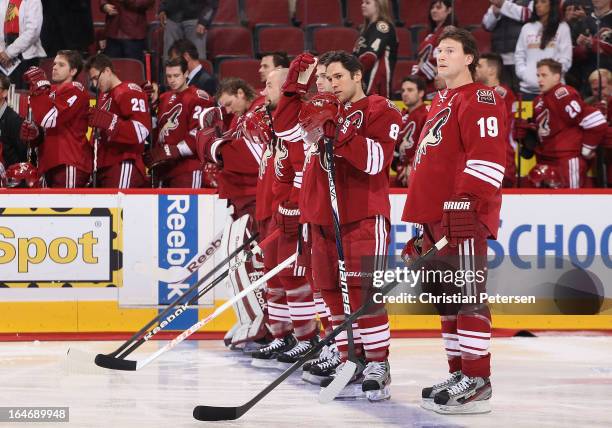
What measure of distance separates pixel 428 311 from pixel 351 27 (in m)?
3.69

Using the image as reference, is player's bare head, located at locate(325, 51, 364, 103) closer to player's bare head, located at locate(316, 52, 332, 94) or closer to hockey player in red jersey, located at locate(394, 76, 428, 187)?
player's bare head, located at locate(316, 52, 332, 94)

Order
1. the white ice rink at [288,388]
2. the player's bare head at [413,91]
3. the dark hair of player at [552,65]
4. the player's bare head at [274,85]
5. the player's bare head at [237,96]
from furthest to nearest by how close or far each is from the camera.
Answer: the player's bare head at [413,91]
the dark hair of player at [552,65]
the player's bare head at [237,96]
the player's bare head at [274,85]
the white ice rink at [288,388]

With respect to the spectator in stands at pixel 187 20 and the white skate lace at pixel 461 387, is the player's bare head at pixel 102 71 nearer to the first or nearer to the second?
the spectator in stands at pixel 187 20

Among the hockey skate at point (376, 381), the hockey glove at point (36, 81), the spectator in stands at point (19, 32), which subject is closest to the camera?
the hockey skate at point (376, 381)

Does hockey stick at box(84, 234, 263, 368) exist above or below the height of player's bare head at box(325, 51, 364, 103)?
below

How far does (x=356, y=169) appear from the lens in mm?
5027

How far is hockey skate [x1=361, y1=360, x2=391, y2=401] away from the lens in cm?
493

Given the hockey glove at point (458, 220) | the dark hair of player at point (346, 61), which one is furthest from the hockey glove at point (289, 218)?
the hockey glove at point (458, 220)

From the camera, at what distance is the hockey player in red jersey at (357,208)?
4957mm

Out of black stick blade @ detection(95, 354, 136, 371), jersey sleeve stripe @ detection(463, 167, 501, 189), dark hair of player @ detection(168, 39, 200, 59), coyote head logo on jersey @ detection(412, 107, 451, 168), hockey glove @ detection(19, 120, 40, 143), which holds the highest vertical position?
dark hair of player @ detection(168, 39, 200, 59)

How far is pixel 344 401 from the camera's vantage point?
196 inches

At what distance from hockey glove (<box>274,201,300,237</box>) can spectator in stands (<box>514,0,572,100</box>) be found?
392cm

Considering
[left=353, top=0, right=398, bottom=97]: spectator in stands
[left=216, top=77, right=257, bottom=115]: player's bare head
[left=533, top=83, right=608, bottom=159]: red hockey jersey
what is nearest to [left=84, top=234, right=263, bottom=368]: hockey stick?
[left=216, top=77, right=257, bottom=115]: player's bare head

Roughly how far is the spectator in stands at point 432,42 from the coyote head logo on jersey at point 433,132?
3.96m
